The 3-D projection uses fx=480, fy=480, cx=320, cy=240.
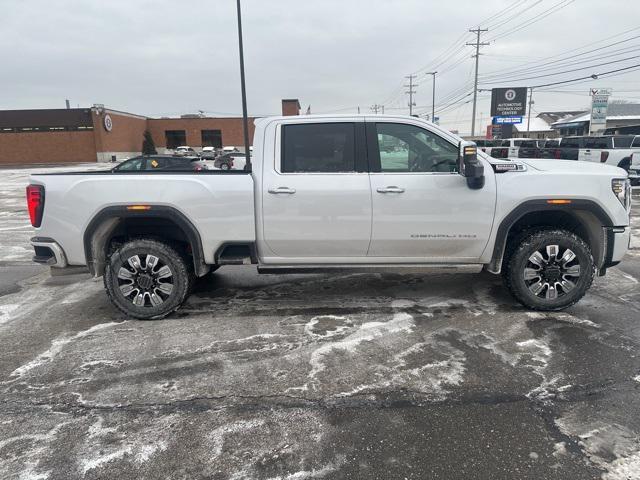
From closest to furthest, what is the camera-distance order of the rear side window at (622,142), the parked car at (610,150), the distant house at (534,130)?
1. the parked car at (610,150)
2. the rear side window at (622,142)
3. the distant house at (534,130)

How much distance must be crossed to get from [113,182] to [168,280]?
109 cm

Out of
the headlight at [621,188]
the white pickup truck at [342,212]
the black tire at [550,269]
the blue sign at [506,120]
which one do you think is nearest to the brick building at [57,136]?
the blue sign at [506,120]

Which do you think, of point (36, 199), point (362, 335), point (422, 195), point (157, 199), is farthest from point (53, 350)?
point (422, 195)

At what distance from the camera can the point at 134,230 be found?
16.3ft

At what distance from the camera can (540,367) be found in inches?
149

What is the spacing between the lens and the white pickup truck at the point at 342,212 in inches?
181

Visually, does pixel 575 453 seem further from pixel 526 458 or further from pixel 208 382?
pixel 208 382

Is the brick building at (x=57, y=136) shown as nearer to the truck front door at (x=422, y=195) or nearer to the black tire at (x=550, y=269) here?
the truck front door at (x=422, y=195)

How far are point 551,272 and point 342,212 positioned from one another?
218 cm

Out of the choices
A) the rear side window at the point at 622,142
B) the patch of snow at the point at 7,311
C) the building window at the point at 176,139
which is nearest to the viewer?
the patch of snow at the point at 7,311

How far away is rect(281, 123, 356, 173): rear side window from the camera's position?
468cm

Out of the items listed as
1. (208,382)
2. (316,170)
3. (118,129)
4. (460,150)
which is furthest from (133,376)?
(118,129)

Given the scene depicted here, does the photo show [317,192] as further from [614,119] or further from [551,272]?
[614,119]

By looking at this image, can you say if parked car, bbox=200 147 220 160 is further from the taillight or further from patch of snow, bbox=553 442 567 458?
patch of snow, bbox=553 442 567 458
